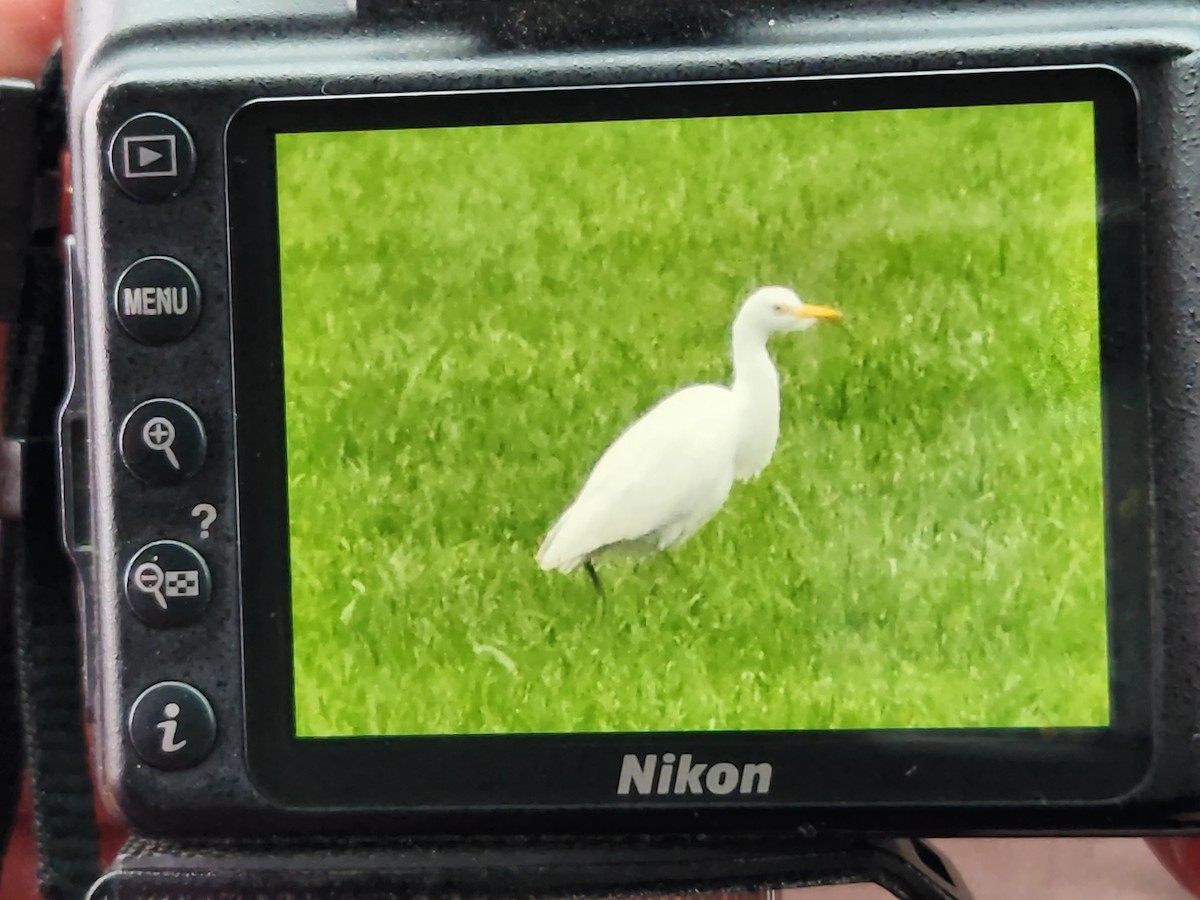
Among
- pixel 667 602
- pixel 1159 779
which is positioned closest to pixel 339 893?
pixel 667 602

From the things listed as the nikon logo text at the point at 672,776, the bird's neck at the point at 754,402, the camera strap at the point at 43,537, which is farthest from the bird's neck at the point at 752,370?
the camera strap at the point at 43,537

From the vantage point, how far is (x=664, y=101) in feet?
1.02

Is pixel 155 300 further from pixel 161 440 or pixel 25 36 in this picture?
pixel 25 36

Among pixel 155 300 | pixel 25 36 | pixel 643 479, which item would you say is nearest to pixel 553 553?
pixel 643 479

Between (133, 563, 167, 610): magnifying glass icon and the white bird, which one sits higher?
the white bird

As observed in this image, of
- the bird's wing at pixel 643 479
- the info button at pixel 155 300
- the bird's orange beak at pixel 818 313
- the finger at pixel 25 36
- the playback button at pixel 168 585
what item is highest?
the finger at pixel 25 36

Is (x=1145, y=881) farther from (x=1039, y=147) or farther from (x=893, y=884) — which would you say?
(x=1039, y=147)

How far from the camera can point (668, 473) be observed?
323mm

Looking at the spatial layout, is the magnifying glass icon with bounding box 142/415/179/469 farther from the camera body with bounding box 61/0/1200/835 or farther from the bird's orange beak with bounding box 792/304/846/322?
the bird's orange beak with bounding box 792/304/846/322

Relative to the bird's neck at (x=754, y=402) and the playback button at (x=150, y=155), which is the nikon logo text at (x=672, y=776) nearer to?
the bird's neck at (x=754, y=402)

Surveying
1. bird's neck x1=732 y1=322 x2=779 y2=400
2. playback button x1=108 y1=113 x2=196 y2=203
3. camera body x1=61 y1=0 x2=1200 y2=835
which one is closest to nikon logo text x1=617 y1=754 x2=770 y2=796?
camera body x1=61 y1=0 x2=1200 y2=835

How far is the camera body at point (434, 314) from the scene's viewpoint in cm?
30

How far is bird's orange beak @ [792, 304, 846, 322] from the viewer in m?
0.31

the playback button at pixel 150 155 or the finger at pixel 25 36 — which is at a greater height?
the finger at pixel 25 36
